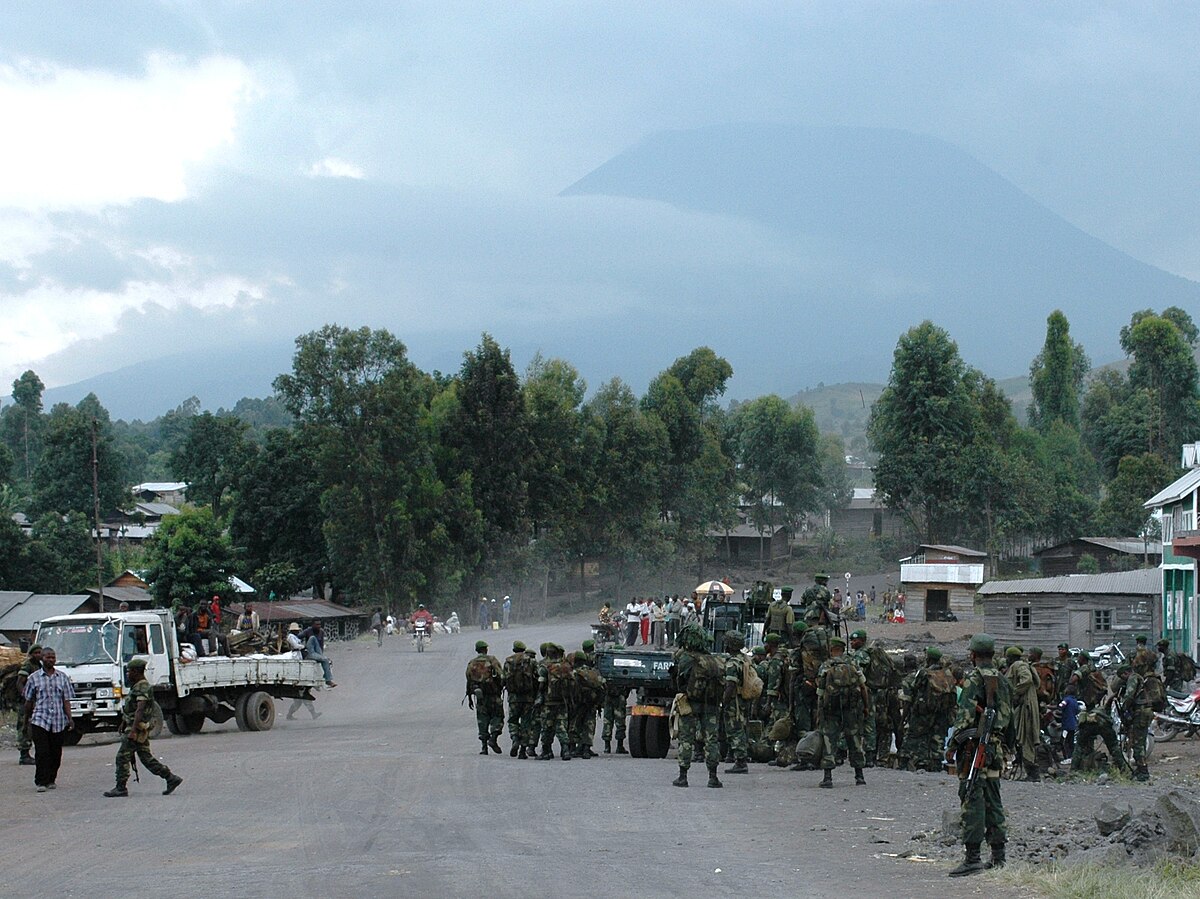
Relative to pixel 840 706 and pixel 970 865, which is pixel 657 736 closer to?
pixel 840 706

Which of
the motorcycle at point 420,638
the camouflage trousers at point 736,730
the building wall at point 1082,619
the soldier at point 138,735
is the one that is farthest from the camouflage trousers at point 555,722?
the building wall at point 1082,619

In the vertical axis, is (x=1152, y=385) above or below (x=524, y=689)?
above

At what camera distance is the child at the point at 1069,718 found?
67.7ft

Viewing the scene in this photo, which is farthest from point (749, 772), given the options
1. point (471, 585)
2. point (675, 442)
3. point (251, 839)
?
point (675, 442)

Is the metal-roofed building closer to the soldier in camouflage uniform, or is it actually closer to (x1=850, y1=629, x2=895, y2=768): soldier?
(x1=850, y1=629, x2=895, y2=768): soldier

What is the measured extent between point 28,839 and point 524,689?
8.49 m

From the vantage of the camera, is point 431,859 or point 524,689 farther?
point 524,689

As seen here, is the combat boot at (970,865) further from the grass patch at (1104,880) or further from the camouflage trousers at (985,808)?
the grass patch at (1104,880)

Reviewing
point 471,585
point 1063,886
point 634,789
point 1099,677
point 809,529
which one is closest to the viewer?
point 1063,886

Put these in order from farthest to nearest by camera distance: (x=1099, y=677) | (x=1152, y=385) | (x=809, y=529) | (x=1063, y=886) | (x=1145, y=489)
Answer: (x=809, y=529)
(x=1152, y=385)
(x=1145, y=489)
(x=1099, y=677)
(x=1063, y=886)

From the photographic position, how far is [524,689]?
68.7 feet

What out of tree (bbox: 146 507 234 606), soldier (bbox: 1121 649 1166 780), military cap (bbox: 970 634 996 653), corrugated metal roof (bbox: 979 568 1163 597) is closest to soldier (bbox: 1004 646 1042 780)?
soldier (bbox: 1121 649 1166 780)

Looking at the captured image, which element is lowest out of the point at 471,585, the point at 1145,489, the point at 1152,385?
the point at 471,585

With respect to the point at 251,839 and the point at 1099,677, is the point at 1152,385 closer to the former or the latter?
the point at 1099,677
